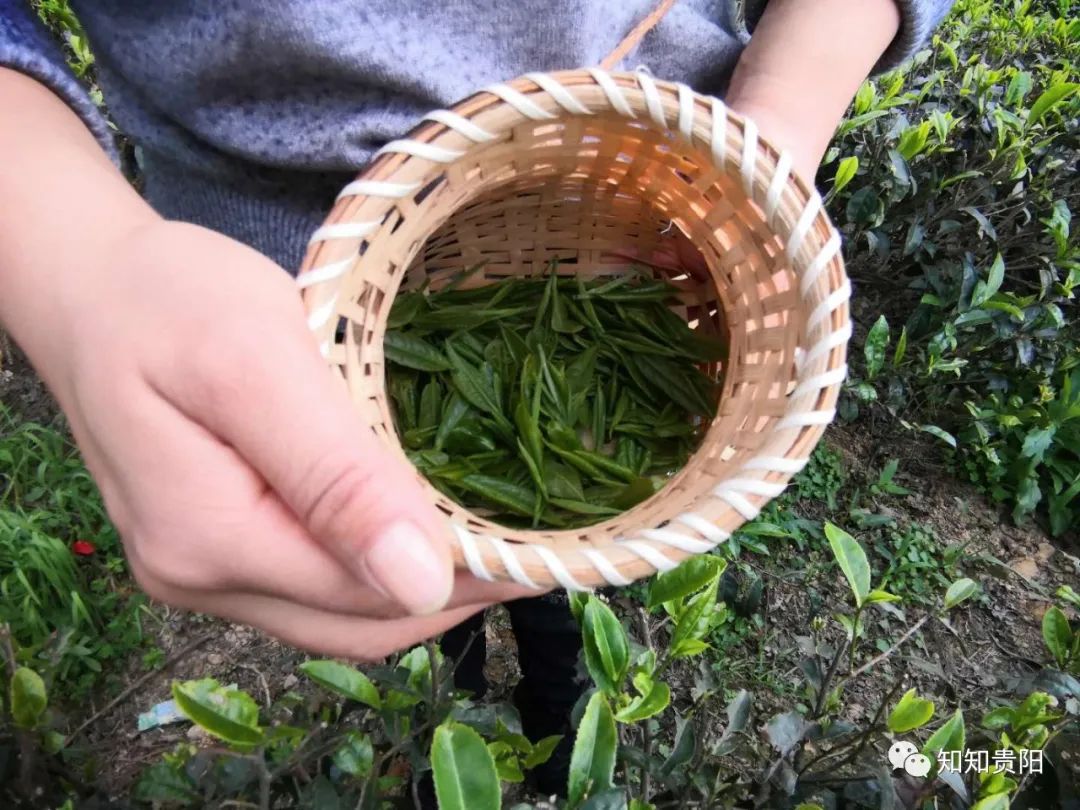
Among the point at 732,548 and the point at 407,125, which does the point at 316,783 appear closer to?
the point at 407,125

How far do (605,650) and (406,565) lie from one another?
22 centimetres

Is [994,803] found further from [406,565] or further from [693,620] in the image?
[406,565]

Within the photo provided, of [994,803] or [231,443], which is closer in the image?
[231,443]

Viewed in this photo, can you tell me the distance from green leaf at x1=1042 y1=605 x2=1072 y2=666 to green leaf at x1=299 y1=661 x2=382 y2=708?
61 centimetres

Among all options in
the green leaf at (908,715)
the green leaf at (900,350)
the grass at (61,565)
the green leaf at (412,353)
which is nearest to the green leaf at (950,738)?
the green leaf at (908,715)

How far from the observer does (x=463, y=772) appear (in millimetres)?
446

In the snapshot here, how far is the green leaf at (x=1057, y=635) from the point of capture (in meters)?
0.73

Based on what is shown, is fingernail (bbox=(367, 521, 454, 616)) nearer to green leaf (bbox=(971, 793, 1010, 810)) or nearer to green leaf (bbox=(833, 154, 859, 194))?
green leaf (bbox=(971, 793, 1010, 810))

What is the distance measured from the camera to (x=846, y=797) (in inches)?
25.3

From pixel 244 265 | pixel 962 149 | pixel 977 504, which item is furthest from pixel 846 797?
pixel 962 149

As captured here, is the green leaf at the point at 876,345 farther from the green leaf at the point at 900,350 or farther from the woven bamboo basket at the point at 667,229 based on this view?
the woven bamboo basket at the point at 667,229

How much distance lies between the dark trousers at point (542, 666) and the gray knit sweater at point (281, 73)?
0.54 metres

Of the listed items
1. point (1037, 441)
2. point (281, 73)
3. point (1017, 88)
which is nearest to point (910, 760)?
point (281, 73)

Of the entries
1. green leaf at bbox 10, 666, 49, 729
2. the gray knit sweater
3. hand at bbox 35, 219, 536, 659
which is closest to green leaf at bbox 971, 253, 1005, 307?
the gray knit sweater
